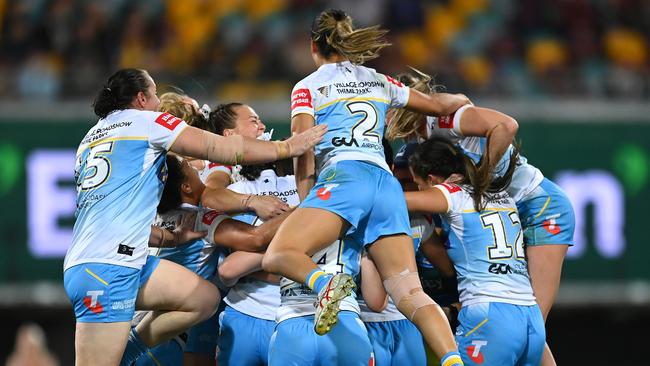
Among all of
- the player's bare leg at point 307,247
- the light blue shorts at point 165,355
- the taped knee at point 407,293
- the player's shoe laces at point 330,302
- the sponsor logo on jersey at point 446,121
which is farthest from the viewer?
the light blue shorts at point 165,355

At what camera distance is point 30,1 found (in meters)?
14.7

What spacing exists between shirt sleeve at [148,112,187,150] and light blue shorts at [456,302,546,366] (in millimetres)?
2236

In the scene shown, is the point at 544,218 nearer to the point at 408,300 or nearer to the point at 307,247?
the point at 408,300

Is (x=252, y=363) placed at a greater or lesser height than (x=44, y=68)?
lesser

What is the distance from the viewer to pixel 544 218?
8.00 metres

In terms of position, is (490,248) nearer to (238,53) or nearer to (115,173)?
(115,173)

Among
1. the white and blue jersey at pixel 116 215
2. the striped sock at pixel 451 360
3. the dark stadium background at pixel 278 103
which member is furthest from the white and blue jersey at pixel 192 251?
the dark stadium background at pixel 278 103

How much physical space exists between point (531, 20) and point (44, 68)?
6965 mm

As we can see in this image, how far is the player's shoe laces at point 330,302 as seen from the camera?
6117 mm

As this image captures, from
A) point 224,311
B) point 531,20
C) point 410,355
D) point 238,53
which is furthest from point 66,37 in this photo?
point 410,355

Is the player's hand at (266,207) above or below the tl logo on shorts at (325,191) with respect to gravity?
below

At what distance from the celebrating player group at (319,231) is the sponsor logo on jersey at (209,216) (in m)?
0.01

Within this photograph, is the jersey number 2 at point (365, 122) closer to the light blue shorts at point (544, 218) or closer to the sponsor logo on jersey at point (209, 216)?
the sponsor logo on jersey at point (209, 216)

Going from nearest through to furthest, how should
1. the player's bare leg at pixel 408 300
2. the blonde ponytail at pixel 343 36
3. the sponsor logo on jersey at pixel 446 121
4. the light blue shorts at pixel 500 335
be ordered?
1. the player's bare leg at pixel 408 300
2. the blonde ponytail at pixel 343 36
3. the light blue shorts at pixel 500 335
4. the sponsor logo on jersey at pixel 446 121
